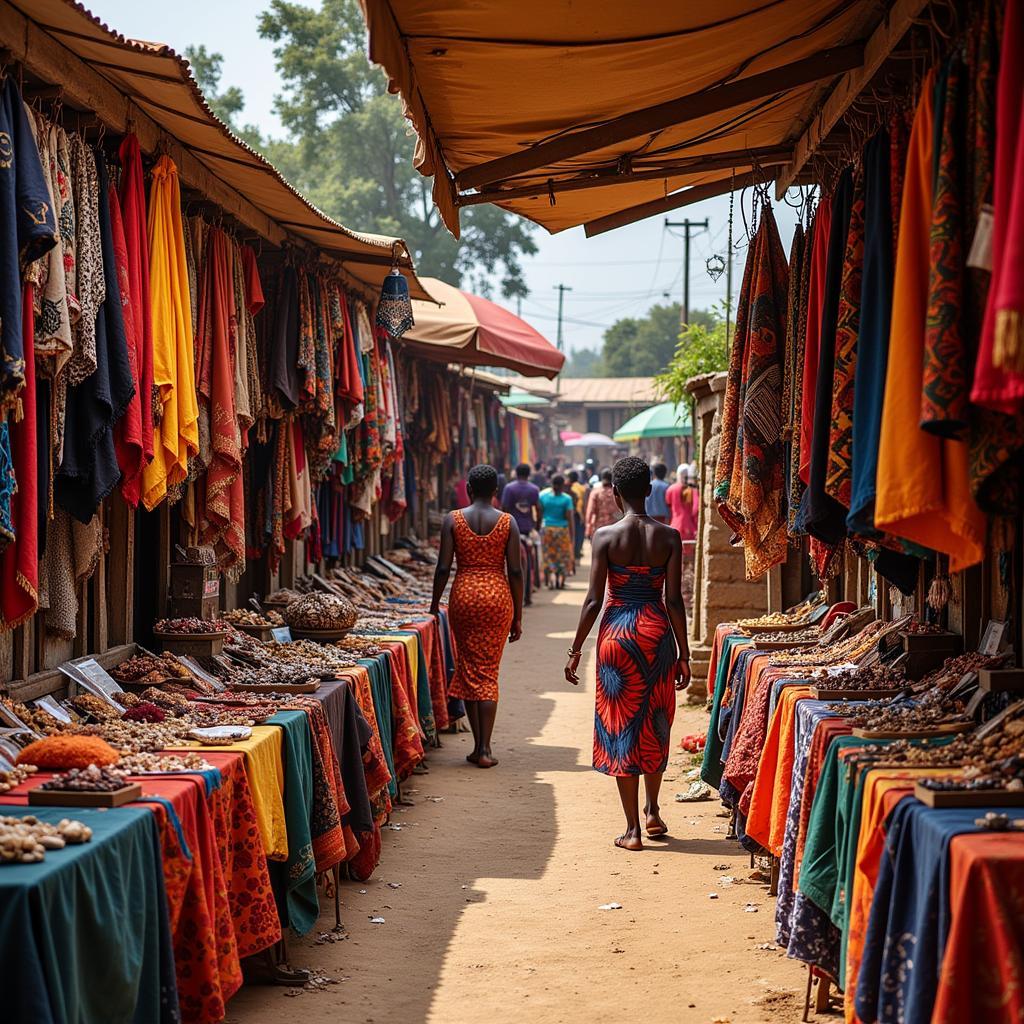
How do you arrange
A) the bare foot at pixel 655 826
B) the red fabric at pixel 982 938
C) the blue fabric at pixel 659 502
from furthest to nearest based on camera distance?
the blue fabric at pixel 659 502 < the bare foot at pixel 655 826 < the red fabric at pixel 982 938

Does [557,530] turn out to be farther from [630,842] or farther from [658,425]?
[630,842]

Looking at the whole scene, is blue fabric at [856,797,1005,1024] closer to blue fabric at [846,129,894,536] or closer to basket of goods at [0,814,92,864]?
blue fabric at [846,129,894,536]

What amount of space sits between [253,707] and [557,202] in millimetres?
3314

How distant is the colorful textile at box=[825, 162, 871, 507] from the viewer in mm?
4758

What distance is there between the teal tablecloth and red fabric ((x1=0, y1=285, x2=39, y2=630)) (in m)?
0.85

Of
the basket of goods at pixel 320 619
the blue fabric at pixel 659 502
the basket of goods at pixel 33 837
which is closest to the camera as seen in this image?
the basket of goods at pixel 33 837

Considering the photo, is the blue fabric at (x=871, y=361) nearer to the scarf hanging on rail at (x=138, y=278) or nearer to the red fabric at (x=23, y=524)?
the red fabric at (x=23, y=524)

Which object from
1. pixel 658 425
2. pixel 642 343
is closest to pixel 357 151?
pixel 658 425

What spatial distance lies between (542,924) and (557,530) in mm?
18117

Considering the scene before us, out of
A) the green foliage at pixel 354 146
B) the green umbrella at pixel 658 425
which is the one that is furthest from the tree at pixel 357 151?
the green umbrella at pixel 658 425

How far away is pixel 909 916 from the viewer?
3.60 m

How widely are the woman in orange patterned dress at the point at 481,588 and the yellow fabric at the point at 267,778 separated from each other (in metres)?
4.32

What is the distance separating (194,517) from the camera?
24.3ft

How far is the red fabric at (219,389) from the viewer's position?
23.2 ft
